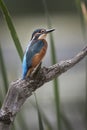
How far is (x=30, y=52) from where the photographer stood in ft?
2.68

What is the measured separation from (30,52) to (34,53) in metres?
0.01

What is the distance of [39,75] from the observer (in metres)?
0.84

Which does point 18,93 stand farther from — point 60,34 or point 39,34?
point 60,34

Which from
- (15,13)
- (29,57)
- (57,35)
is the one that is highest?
(29,57)

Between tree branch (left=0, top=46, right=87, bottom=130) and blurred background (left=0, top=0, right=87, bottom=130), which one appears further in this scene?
blurred background (left=0, top=0, right=87, bottom=130)

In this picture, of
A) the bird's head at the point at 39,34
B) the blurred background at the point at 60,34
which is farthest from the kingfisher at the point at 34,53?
the blurred background at the point at 60,34

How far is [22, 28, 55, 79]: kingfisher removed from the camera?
2.63 feet

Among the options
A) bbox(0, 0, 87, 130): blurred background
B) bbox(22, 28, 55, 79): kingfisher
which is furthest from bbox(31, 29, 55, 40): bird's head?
bbox(0, 0, 87, 130): blurred background

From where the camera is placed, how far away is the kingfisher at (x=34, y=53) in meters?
0.80

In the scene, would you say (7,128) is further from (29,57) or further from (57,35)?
(57,35)

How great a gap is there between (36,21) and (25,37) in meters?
0.10

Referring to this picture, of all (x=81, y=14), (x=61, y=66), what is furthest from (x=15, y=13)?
(x=61, y=66)

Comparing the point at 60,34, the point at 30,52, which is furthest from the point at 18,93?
the point at 60,34

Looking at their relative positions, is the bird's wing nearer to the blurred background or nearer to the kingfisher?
the kingfisher
